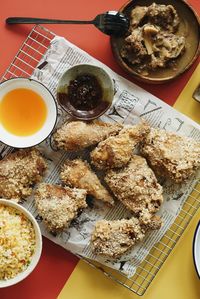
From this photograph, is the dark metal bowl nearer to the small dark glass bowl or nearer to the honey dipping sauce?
the small dark glass bowl

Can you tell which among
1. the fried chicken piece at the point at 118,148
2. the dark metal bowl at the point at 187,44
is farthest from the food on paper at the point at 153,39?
the fried chicken piece at the point at 118,148

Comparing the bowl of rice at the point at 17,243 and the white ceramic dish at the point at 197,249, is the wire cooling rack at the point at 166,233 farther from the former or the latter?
the bowl of rice at the point at 17,243

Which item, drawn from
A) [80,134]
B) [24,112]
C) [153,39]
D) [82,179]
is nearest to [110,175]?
[82,179]

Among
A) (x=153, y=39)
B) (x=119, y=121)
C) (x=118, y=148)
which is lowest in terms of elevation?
(x=118, y=148)

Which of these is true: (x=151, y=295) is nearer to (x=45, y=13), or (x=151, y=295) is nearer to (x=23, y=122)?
(x=23, y=122)

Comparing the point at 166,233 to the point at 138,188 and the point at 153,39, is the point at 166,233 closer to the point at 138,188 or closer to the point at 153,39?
the point at 138,188

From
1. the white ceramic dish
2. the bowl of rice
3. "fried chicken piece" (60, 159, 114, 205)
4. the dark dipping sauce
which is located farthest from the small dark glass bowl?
the white ceramic dish
